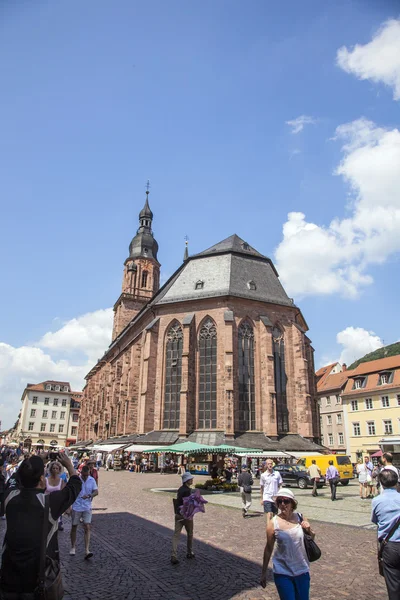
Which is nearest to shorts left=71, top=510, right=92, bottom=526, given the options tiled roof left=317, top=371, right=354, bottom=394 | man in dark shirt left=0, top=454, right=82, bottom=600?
man in dark shirt left=0, top=454, right=82, bottom=600

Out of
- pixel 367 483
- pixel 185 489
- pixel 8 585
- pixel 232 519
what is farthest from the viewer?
pixel 367 483

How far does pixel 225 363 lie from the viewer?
34.5 meters

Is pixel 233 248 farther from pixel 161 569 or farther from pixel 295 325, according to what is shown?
pixel 161 569

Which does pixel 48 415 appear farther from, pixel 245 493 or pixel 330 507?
pixel 245 493

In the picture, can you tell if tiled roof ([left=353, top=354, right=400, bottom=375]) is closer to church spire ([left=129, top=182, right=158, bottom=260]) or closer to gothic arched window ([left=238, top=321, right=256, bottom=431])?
gothic arched window ([left=238, top=321, right=256, bottom=431])

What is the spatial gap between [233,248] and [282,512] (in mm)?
39034

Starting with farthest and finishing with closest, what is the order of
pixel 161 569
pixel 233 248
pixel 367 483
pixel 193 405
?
pixel 233 248 → pixel 193 405 → pixel 367 483 → pixel 161 569

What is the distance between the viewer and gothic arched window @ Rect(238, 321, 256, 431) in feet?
113

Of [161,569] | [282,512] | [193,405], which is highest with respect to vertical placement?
[193,405]

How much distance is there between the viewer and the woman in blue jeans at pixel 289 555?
3904 mm

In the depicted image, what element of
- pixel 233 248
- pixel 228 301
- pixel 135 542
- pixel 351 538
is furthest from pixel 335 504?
pixel 233 248

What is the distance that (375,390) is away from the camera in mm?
43844

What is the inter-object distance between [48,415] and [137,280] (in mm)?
39242

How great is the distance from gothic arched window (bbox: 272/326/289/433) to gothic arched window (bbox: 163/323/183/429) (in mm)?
8117
